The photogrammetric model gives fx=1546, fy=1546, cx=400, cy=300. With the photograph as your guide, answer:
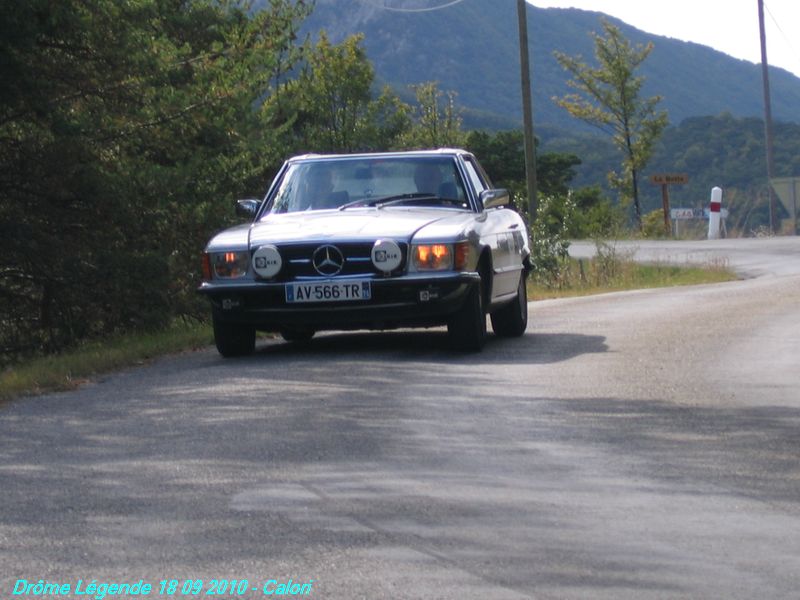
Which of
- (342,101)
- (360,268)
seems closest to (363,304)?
(360,268)

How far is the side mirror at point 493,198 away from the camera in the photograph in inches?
472

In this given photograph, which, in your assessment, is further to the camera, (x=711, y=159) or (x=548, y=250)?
(x=711, y=159)

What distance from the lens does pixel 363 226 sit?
36.0ft

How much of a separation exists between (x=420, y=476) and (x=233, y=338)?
5.07 meters

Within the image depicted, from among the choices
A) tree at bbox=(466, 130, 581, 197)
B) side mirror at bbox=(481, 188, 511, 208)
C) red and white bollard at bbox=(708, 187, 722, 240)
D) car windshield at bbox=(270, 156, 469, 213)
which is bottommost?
red and white bollard at bbox=(708, 187, 722, 240)

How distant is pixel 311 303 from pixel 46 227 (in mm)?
6720

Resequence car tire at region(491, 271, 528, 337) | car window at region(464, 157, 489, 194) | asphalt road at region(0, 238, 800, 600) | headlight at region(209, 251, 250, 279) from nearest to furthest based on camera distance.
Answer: asphalt road at region(0, 238, 800, 600)
headlight at region(209, 251, 250, 279)
car window at region(464, 157, 489, 194)
car tire at region(491, 271, 528, 337)

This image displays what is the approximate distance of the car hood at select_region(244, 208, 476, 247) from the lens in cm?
1078

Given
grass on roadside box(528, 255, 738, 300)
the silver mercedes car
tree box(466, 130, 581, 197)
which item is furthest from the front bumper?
tree box(466, 130, 581, 197)

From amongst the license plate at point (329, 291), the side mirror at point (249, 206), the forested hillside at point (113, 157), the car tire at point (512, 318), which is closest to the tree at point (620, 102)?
the forested hillside at point (113, 157)

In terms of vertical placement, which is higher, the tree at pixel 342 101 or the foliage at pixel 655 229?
the tree at pixel 342 101

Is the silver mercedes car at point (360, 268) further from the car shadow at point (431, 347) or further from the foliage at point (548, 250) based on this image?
the foliage at point (548, 250)

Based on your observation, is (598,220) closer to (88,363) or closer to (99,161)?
(99,161)

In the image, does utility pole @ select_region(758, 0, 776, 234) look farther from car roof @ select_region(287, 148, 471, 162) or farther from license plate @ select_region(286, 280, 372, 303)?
license plate @ select_region(286, 280, 372, 303)
